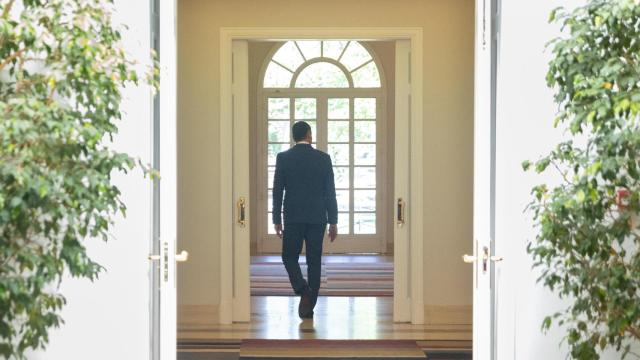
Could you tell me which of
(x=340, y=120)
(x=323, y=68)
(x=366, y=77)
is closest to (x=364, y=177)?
(x=340, y=120)

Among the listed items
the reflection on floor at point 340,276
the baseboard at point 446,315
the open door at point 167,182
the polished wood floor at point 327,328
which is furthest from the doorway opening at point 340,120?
the open door at point 167,182

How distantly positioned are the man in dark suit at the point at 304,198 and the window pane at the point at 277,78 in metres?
5.41

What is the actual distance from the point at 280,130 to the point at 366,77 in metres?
1.32

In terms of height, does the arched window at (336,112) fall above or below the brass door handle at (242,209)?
above

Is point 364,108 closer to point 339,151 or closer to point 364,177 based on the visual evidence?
point 339,151

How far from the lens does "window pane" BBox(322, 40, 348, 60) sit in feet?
43.2

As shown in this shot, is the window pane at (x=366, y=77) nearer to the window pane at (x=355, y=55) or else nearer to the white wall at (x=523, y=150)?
the window pane at (x=355, y=55)

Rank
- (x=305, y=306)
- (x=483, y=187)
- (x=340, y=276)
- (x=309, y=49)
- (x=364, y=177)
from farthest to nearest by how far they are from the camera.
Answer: (x=364, y=177) < (x=309, y=49) < (x=340, y=276) < (x=305, y=306) < (x=483, y=187)

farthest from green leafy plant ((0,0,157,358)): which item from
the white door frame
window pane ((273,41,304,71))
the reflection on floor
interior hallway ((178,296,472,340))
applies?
window pane ((273,41,304,71))

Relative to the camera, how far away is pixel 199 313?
803 centimetres

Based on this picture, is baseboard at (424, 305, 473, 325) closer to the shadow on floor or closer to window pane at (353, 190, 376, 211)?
the shadow on floor

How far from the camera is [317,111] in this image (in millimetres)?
13344

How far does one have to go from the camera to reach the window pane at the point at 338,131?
13.4 m

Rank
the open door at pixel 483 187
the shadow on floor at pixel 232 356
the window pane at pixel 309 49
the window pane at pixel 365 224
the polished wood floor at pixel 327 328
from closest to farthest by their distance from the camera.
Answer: the open door at pixel 483 187 → the shadow on floor at pixel 232 356 → the polished wood floor at pixel 327 328 → the window pane at pixel 309 49 → the window pane at pixel 365 224
